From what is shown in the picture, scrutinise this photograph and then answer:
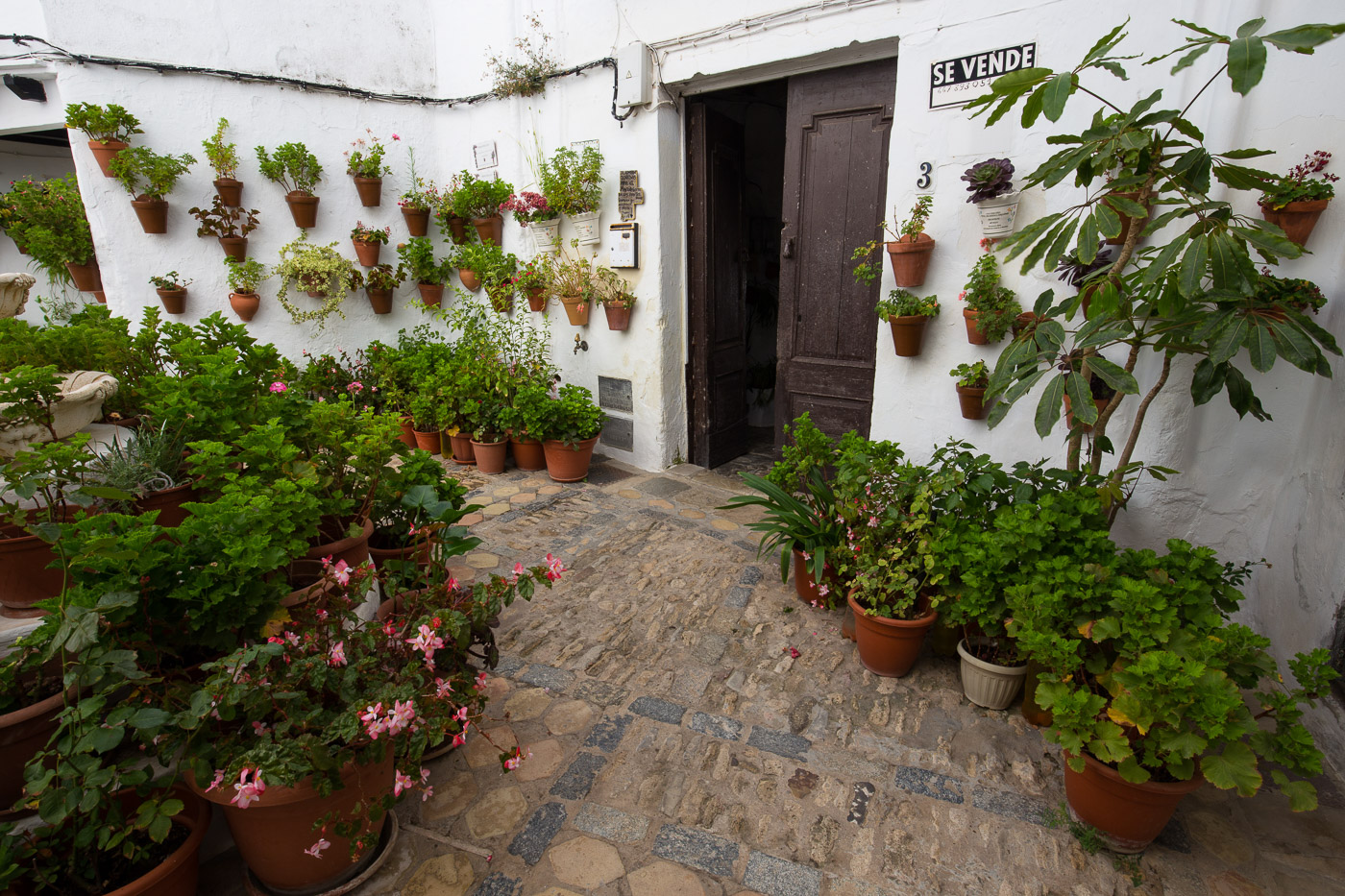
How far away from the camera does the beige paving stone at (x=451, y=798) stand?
223 centimetres

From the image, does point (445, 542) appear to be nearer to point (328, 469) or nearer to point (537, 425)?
point (328, 469)

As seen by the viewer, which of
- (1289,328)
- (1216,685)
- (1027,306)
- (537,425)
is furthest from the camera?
(537,425)

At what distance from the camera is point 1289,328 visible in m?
2.17

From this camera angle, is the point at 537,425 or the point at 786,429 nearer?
the point at 786,429

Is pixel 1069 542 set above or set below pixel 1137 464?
below

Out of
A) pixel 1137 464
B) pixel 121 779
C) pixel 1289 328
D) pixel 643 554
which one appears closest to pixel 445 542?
pixel 121 779

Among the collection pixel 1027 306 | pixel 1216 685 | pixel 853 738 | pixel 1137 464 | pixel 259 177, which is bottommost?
pixel 853 738

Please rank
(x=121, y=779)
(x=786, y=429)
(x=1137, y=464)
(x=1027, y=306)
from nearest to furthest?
(x=121, y=779), (x=1137, y=464), (x=1027, y=306), (x=786, y=429)

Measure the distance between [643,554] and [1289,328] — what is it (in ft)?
10.2

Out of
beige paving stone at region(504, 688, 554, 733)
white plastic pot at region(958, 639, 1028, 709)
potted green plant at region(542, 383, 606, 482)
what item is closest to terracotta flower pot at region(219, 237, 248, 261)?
potted green plant at region(542, 383, 606, 482)

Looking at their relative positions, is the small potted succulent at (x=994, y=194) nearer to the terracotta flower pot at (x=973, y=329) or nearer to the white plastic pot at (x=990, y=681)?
the terracotta flower pot at (x=973, y=329)

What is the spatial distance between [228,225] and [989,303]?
5.79 m

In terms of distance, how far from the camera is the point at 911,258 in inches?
143

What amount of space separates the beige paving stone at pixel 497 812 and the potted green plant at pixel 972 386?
288 centimetres
